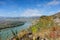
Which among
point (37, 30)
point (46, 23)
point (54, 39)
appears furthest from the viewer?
point (46, 23)

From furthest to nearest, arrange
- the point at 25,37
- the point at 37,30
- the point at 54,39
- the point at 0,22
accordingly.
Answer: the point at 0,22 → the point at 37,30 → the point at 25,37 → the point at 54,39

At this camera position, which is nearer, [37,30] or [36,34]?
[36,34]

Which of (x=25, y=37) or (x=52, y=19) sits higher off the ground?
(x=52, y=19)

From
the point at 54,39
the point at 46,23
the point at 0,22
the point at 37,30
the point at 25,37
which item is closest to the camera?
the point at 54,39

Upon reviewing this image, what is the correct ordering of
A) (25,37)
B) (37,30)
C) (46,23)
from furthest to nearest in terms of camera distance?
(46,23) < (37,30) < (25,37)

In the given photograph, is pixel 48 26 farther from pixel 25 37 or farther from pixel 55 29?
pixel 25 37

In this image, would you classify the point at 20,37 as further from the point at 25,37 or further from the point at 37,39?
the point at 37,39

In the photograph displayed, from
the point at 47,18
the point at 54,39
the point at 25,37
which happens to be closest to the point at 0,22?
the point at 47,18

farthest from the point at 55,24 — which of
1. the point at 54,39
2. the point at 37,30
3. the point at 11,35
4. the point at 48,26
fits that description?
the point at 11,35

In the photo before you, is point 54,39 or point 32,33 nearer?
point 54,39
